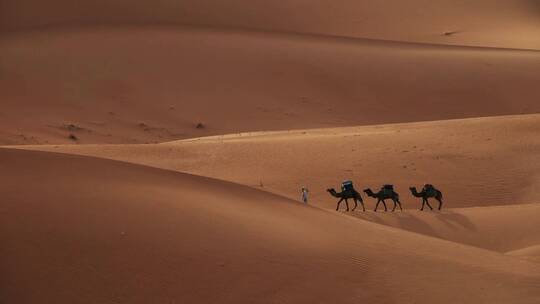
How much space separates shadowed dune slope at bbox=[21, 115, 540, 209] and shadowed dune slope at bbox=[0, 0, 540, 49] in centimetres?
2416

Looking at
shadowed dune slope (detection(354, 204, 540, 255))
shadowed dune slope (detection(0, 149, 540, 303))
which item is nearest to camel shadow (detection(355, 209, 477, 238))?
shadowed dune slope (detection(354, 204, 540, 255))

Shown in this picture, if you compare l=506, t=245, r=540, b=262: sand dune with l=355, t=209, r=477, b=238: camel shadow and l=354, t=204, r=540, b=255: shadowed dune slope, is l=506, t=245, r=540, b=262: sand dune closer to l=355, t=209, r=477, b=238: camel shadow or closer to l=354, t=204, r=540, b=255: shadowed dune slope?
l=354, t=204, r=540, b=255: shadowed dune slope

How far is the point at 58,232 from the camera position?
9.92 meters

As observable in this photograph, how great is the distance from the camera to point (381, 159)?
2458 cm

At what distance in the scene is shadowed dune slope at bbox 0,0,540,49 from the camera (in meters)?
51.1

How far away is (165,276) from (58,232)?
1192 mm

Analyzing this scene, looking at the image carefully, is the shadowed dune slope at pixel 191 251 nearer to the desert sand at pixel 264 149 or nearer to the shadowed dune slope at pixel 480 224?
the desert sand at pixel 264 149

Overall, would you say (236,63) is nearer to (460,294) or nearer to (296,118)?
(296,118)

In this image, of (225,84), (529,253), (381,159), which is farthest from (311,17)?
(529,253)

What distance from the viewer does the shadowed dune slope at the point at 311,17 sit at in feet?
168

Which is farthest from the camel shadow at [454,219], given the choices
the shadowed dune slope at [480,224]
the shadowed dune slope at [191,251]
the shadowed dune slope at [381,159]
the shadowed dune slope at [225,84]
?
the shadowed dune slope at [225,84]

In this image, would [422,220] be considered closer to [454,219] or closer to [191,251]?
[454,219]

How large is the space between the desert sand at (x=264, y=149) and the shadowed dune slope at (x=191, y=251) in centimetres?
3

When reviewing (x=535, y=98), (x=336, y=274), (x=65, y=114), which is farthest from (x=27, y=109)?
(x=336, y=274)
